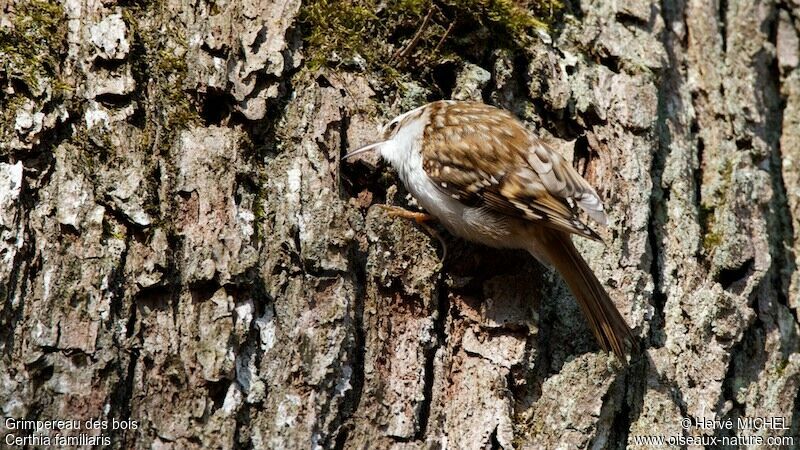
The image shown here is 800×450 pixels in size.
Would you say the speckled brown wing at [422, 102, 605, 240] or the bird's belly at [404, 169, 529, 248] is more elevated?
the speckled brown wing at [422, 102, 605, 240]

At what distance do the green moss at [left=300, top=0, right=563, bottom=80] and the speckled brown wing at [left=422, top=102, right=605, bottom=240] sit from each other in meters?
0.16

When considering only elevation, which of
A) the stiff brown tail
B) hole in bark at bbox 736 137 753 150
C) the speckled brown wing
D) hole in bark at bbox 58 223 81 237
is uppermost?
hole in bark at bbox 736 137 753 150

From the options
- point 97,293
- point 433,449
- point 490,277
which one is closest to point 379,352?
point 433,449

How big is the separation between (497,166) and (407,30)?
438 millimetres

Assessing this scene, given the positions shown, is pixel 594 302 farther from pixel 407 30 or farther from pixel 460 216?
pixel 407 30

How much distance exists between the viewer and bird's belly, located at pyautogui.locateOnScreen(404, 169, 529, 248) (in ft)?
7.44

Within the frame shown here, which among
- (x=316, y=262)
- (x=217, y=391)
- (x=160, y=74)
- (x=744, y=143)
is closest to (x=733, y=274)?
(x=744, y=143)

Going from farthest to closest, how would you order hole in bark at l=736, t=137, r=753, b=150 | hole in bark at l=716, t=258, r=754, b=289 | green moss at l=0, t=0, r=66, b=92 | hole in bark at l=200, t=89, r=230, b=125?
1. hole in bark at l=736, t=137, r=753, b=150
2. hole in bark at l=716, t=258, r=754, b=289
3. hole in bark at l=200, t=89, r=230, b=125
4. green moss at l=0, t=0, r=66, b=92

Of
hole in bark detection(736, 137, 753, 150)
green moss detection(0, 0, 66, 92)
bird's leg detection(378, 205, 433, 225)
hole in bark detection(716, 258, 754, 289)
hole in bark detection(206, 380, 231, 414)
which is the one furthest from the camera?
hole in bark detection(736, 137, 753, 150)

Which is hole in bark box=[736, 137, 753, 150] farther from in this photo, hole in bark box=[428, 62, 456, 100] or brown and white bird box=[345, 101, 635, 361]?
hole in bark box=[428, 62, 456, 100]

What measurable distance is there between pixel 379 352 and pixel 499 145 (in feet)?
2.18

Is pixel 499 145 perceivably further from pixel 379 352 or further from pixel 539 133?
pixel 379 352

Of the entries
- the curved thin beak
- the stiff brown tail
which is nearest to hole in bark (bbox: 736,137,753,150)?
the stiff brown tail

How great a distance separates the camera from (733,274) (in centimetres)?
239
